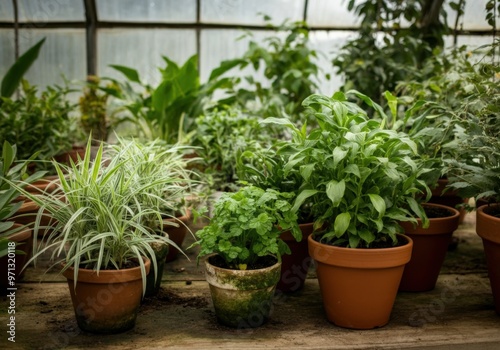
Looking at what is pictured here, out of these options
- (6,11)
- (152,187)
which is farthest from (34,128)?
(6,11)

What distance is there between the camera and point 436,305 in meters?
2.72

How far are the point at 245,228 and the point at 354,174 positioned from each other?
508mm

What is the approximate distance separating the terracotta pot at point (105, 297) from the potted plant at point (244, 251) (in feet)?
1.05

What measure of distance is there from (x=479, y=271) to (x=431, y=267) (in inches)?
19.8

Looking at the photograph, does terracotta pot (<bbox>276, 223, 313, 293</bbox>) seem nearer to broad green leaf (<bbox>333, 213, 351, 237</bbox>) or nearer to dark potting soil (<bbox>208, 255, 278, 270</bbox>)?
dark potting soil (<bbox>208, 255, 278, 270</bbox>)

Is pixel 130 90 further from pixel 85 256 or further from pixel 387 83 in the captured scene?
pixel 85 256

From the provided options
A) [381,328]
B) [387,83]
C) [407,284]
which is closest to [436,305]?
[407,284]

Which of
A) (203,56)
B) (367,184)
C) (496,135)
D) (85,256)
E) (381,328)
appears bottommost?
(381,328)

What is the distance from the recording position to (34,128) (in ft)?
Result: 12.5

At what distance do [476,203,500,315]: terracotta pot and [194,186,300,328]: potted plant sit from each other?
0.83 m

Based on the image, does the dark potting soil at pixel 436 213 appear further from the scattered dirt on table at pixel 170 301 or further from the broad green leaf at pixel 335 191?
the scattered dirt on table at pixel 170 301

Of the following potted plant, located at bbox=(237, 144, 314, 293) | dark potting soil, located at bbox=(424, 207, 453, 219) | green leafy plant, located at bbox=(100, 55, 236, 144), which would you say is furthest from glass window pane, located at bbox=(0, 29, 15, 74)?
dark potting soil, located at bbox=(424, 207, 453, 219)

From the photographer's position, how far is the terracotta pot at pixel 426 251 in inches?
110

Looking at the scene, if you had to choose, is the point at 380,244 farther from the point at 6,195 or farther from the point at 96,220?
the point at 6,195
